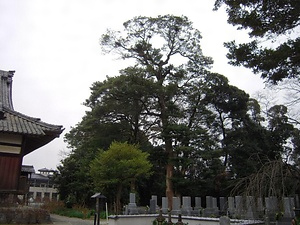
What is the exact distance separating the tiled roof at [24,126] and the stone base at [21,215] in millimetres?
3230

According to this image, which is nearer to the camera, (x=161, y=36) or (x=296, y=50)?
(x=296, y=50)

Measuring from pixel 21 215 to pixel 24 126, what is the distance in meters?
3.89

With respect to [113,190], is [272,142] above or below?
above

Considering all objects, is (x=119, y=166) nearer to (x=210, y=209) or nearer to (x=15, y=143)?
(x=210, y=209)

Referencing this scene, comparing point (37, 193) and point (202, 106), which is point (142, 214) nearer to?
→ point (202, 106)

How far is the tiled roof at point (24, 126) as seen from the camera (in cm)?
1260

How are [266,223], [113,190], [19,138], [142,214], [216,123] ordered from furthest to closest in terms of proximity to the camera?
[216,123]
[113,190]
[142,214]
[19,138]
[266,223]

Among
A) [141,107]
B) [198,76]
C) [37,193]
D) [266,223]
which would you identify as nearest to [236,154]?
[198,76]

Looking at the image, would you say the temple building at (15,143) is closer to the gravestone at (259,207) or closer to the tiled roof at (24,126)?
the tiled roof at (24,126)

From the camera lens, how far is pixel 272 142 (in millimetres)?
29219

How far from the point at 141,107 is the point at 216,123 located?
8.75m

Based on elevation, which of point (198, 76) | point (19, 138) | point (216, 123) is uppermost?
point (198, 76)

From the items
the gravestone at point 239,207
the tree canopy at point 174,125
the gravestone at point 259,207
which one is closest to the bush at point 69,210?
the tree canopy at point 174,125

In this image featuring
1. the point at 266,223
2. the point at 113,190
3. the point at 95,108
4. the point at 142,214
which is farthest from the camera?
the point at 95,108
